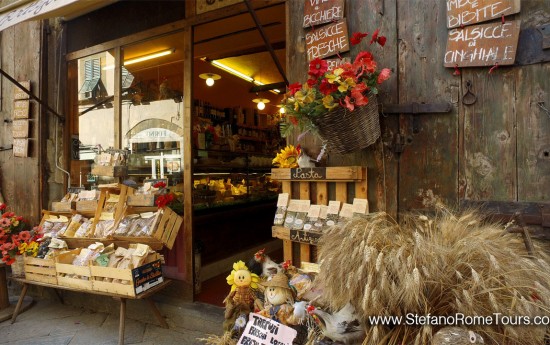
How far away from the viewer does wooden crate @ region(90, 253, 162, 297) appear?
3330 mm

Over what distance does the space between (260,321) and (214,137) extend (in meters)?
4.11

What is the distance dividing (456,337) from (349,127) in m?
1.33

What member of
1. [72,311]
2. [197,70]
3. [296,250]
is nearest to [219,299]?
[296,250]

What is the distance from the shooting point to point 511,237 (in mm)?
1878

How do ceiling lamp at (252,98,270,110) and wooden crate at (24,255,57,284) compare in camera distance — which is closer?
wooden crate at (24,255,57,284)

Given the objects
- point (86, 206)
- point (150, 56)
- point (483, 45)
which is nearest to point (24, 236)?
point (86, 206)

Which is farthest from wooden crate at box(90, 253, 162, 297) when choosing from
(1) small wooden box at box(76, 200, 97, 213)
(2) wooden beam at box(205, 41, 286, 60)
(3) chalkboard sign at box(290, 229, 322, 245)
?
(2) wooden beam at box(205, 41, 286, 60)

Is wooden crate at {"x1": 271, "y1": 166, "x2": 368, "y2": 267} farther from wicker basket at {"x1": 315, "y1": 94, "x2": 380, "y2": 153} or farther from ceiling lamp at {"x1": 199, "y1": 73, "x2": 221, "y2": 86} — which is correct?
ceiling lamp at {"x1": 199, "y1": 73, "x2": 221, "y2": 86}

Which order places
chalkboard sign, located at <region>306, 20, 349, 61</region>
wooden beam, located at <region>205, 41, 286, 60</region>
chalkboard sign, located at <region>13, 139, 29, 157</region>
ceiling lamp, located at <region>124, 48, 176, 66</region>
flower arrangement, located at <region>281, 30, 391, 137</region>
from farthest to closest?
wooden beam, located at <region>205, 41, 286, 60</region> < chalkboard sign, located at <region>13, 139, 29, 157</region> < ceiling lamp, located at <region>124, 48, 176, 66</region> < chalkboard sign, located at <region>306, 20, 349, 61</region> < flower arrangement, located at <region>281, 30, 391, 137</region>

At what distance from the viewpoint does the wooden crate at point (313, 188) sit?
276 cm

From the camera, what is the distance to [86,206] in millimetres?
4180

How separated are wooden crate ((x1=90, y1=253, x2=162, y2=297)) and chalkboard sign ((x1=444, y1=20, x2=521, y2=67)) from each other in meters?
3.16

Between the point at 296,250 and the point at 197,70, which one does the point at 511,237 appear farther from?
the point at 197,70
